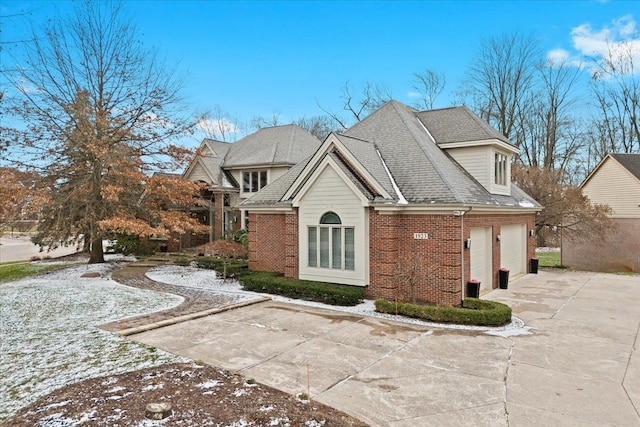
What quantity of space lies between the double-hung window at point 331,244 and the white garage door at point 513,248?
6626mm

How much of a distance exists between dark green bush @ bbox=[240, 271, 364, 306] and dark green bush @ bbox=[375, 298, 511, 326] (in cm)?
99

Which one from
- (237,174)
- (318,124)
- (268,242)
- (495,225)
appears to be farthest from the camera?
(318,124)

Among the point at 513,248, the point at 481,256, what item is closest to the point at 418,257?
the point at 481,256

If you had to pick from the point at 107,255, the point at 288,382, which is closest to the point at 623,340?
the point at 288,382

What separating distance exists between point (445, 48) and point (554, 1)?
5.30 m

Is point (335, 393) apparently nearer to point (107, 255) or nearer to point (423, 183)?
point (423, 183)

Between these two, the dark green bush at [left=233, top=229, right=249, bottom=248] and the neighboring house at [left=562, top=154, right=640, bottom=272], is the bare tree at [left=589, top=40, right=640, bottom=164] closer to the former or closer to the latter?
the neighboring house at [left=562, top=154, right=640, bottom=272]

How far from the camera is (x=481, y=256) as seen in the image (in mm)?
13109

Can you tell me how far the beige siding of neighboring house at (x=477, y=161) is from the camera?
14.1m

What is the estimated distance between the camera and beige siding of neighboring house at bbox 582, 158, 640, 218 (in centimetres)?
2254

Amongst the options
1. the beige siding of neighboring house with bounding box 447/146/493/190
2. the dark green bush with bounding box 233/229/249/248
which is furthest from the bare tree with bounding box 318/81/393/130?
the beige siding of neighboring house with bounding box 447/146/493/190

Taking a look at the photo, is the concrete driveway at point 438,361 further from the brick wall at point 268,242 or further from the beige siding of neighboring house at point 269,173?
the beige siding of neighboring house at point 269,173

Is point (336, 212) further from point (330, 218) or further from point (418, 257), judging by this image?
point (418, 257)

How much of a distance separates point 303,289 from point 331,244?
5.43ft
